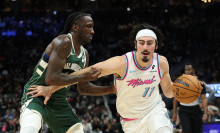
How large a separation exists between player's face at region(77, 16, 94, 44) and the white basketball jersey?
2.03 ft

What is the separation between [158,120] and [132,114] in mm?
391

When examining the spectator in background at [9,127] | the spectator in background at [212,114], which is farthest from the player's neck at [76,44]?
the spectator in background at [9,127]

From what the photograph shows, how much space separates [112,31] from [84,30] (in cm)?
1766

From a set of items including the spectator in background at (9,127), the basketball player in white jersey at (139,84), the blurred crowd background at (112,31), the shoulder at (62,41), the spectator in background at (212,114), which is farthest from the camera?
the blurred crowd background at (112,31)

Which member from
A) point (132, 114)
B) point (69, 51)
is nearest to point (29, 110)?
point (69, 51)

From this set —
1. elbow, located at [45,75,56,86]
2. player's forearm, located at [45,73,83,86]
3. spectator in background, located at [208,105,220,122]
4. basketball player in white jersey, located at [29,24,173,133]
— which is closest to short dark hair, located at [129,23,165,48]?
basketball player in white jersey, located at [29,24,173,133]

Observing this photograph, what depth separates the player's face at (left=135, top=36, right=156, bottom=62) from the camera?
4.17 m

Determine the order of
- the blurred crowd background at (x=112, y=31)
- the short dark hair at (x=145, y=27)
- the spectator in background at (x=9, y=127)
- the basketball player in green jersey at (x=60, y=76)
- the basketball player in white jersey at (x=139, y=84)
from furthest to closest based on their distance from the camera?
the blurred crowd background at (x=112, y=31), the spectator in background at (x=9, y=127), the short dark hair at (x=145, y=27), the basketball player in white jersey at (x=139, y=84), the basketball player in green jersey at (x=60, y=76)

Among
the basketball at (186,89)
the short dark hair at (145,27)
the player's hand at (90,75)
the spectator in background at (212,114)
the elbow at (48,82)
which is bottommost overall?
the spectator in background at (212,114)

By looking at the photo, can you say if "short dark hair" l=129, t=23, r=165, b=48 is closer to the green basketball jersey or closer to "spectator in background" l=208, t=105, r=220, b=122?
the green basketball jersey

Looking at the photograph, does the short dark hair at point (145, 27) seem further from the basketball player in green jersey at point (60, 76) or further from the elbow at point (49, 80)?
the elbow at point (49, 80)

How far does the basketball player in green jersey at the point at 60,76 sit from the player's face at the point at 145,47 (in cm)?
63

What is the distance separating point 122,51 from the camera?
20.4 metres

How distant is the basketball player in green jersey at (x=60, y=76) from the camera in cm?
395
